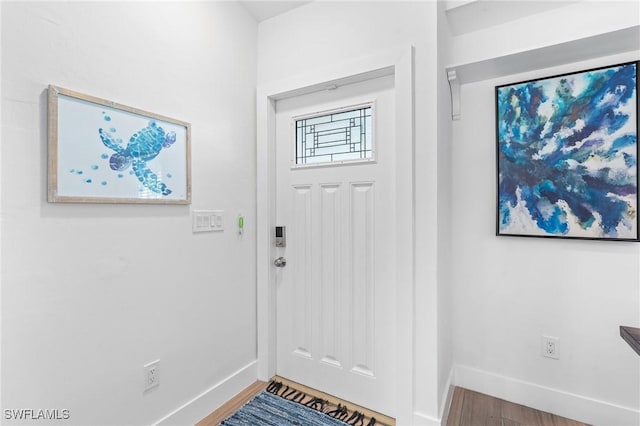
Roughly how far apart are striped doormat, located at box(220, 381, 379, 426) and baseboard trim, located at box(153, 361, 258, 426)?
133mm

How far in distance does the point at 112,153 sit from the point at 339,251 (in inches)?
51.3

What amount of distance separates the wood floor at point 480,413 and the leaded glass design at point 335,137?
61.3 inches

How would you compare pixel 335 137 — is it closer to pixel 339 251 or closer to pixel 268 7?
pixel 339 251

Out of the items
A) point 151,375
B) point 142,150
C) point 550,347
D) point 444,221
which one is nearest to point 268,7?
point 142,150

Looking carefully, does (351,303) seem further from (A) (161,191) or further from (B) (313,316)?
(A) (161,191)

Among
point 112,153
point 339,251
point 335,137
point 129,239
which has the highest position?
point 335,137

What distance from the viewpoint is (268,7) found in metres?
2.04

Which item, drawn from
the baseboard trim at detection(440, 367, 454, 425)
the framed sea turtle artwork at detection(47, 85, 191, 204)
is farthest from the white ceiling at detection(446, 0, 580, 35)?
the baseboard trim at detection(440, 367, 454, 425)

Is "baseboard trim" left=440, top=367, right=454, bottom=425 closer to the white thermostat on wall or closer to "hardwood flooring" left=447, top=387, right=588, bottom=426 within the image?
"hardwood flooring" left=447, top=387, right=588, bottom=426

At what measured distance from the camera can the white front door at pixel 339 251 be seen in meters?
1.80

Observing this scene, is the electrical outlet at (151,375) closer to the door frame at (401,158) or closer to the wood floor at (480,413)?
the wood floor at (480,413)

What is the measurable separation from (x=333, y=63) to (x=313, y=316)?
1627mm

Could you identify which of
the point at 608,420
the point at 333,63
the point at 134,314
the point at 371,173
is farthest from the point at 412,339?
the point at 333,63

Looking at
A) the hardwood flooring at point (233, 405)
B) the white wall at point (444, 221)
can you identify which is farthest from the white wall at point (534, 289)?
the hardwood flooring at point (233, 405)
